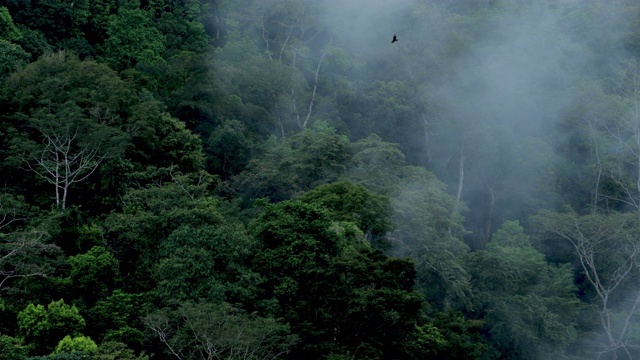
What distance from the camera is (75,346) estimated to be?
1586cm

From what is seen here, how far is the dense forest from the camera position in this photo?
18141 millimetres

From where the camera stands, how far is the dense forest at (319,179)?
59.5ft

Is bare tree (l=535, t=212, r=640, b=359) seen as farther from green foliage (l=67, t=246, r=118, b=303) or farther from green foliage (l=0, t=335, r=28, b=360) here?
green foliage (l=0, t=335, r=28, b=360)

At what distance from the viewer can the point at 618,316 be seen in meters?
29.3

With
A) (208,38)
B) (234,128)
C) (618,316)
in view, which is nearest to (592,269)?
(618,316)

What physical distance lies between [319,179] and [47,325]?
13440 millimetres

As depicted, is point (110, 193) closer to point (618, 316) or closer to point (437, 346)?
point (437, 346)

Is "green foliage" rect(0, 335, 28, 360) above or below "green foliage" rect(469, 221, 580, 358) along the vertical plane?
below

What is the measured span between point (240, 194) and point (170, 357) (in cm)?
1070

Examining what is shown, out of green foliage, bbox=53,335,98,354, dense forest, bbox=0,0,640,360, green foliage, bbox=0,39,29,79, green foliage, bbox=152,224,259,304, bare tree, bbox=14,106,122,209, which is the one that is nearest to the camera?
green foliage, bbox=53,335,98,354

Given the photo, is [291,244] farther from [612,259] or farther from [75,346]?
[612,259]

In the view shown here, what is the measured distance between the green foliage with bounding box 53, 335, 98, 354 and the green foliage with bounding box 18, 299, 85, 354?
0.54 m

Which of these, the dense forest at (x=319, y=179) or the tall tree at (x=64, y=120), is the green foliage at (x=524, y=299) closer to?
the dense forest at (x=319, y=179)

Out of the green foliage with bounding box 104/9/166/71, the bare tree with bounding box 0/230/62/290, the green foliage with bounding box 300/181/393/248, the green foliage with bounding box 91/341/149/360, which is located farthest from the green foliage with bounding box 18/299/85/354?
the green foliage with bounding box 104/9/166/71
